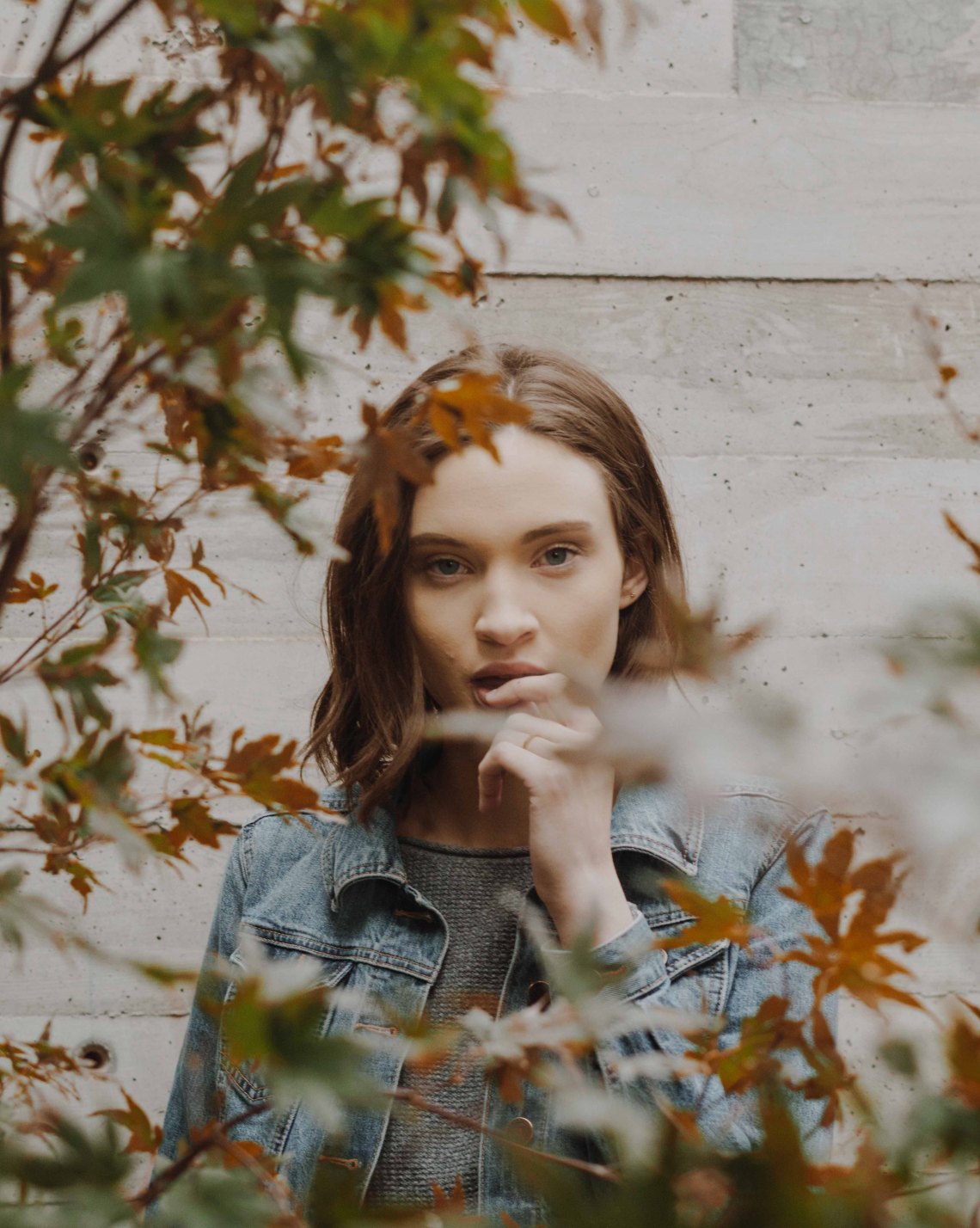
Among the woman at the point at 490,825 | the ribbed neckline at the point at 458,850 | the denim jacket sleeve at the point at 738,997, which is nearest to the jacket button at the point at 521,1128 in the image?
the woman at the point at 490,825

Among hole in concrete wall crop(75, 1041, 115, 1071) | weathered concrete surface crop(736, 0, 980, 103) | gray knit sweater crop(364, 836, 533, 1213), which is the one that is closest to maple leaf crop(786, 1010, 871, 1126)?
gray knit sweater crop(364, 836, 533, 1213)

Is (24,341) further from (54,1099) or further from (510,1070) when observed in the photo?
(510,1070)

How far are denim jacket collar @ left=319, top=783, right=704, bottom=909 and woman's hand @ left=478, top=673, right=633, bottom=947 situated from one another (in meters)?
0.14

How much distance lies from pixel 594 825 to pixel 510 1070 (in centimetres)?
60

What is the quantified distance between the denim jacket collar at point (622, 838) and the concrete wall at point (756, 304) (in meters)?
0.29

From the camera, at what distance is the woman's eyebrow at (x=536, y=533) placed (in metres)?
1.09

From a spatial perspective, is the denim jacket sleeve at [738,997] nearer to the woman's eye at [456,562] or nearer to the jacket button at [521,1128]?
the jacket button at [521,1128]

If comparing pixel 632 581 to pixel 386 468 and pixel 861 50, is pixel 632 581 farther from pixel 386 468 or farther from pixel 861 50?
pixel 861 50

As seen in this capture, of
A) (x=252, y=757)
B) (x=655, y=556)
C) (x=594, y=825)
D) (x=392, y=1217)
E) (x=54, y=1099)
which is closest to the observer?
(x=392, y=1217)

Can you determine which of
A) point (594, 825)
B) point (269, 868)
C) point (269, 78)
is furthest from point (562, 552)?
point (269, 78)

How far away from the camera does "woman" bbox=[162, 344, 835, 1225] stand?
108cm

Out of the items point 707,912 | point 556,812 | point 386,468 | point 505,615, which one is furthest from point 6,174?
point 556,812

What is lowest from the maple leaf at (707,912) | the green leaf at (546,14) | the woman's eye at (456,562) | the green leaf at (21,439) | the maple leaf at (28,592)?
the maple leaf at (707,912)

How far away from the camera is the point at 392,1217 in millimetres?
367
